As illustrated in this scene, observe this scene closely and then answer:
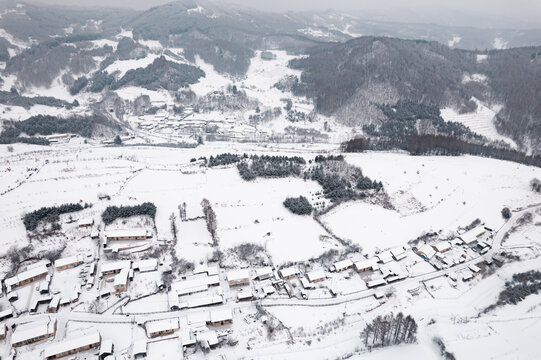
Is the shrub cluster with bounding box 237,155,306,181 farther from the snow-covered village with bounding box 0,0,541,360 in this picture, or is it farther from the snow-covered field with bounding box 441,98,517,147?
the snow-covered field with bounding box 441,98,517,147

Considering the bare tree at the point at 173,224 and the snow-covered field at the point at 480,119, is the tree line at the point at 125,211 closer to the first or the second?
the bare tree at the point at 173,224

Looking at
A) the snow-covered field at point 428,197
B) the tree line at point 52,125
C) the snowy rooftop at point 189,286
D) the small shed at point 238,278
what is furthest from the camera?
the tree line at point 52,125

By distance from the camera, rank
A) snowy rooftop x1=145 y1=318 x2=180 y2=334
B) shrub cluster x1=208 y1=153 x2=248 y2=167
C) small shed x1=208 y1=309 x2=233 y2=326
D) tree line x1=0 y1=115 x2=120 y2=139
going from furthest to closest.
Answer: tree line x1=0 y1=115 x2=120 y2=139
shrub cluster x1=208 y1=153 x2=248 y2=167
small shed x1=208 y1=309 x2=233 y2=326
snowy rooftop x1=145 y1=318 x2=180 y2=334

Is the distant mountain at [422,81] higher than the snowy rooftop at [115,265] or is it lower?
higher

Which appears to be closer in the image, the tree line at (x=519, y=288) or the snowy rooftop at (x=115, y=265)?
the tree line at (x=519, y=288)

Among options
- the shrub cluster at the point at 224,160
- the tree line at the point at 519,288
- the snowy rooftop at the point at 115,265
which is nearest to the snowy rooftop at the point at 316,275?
the tree line at the point at 519,288

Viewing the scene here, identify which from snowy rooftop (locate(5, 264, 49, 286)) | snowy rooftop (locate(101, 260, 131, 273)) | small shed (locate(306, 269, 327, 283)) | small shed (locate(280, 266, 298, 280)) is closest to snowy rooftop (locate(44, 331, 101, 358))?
snowy rooftop (locate(101, 260, 131, 273))
